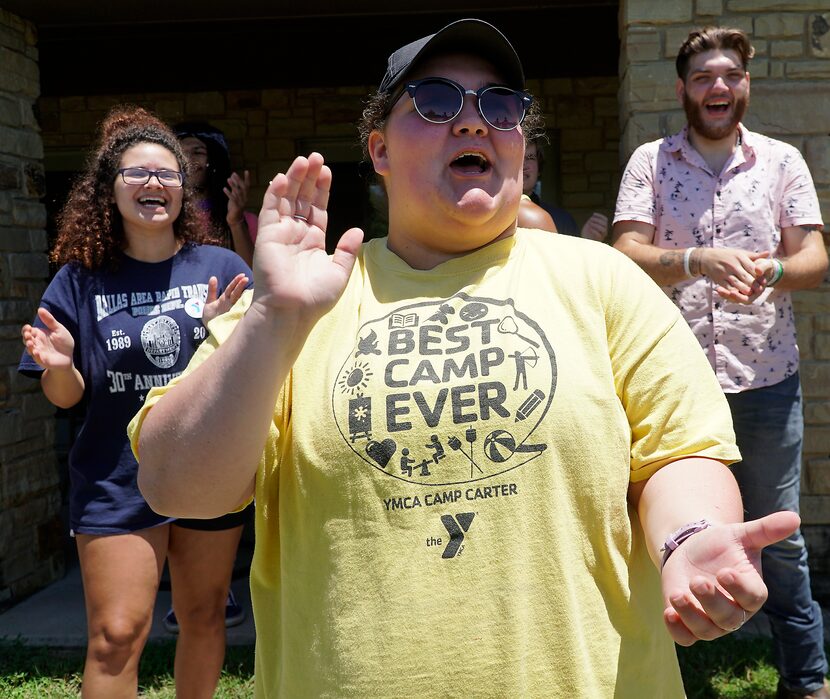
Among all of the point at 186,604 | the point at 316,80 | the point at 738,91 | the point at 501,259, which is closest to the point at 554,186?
the point at 316,80

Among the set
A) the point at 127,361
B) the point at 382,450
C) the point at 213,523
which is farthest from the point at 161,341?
the point at 382,450

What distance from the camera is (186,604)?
2.90 m

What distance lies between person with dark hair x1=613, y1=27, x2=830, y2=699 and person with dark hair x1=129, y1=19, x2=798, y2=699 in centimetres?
180

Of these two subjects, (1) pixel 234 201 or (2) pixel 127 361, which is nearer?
(2) pixel 127 361

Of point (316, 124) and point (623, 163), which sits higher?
point (316, 124)

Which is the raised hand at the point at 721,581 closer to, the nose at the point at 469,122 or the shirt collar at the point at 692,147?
the nose at the point at 469,122

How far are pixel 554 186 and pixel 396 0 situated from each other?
251 centimetres

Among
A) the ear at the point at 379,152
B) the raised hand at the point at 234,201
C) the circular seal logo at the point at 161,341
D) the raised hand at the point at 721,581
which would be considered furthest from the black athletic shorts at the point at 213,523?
the raised hand at the point at 721,581

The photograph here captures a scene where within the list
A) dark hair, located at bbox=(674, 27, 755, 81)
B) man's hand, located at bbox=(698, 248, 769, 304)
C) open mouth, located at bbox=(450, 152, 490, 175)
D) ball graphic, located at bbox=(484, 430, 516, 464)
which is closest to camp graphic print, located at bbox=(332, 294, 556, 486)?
ball graphic, located at bbox=(484, 430, 516, 464)

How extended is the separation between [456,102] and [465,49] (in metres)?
0.14

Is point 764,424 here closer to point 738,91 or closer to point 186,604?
point 738,91

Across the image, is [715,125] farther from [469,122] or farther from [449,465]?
[449,465]

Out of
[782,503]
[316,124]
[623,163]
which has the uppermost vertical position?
[316,124]

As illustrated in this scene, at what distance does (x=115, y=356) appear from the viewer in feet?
9.34
